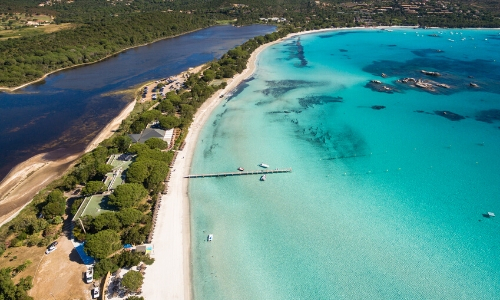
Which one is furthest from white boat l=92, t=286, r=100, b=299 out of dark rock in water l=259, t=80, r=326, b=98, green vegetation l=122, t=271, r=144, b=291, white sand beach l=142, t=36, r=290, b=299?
dark rock in water l=259, t=80, r=326, b=98

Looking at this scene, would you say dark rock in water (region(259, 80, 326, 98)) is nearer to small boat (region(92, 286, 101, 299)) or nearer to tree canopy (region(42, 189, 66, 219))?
tree canopy (region(42, 189, 66, 219))

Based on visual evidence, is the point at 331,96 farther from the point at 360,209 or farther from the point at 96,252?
A: the point at 96,252

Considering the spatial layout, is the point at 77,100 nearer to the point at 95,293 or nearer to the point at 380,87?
the point at 95,293

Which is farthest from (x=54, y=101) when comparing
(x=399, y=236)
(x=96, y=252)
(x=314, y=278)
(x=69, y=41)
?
(x=399, y=236)

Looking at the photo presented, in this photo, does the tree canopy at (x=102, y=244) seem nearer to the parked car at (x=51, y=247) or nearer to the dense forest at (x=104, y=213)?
the dense forest at (x=104, y=213)

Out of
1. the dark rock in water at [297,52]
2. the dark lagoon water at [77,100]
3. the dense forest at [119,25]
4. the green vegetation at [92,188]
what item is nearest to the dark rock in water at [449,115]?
the dark rock in water at [297,52]

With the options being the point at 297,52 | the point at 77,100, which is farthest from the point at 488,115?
the point at 77,100

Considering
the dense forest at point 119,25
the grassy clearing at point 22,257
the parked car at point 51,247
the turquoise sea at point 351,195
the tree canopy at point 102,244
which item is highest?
the dense forest at point 119,25
